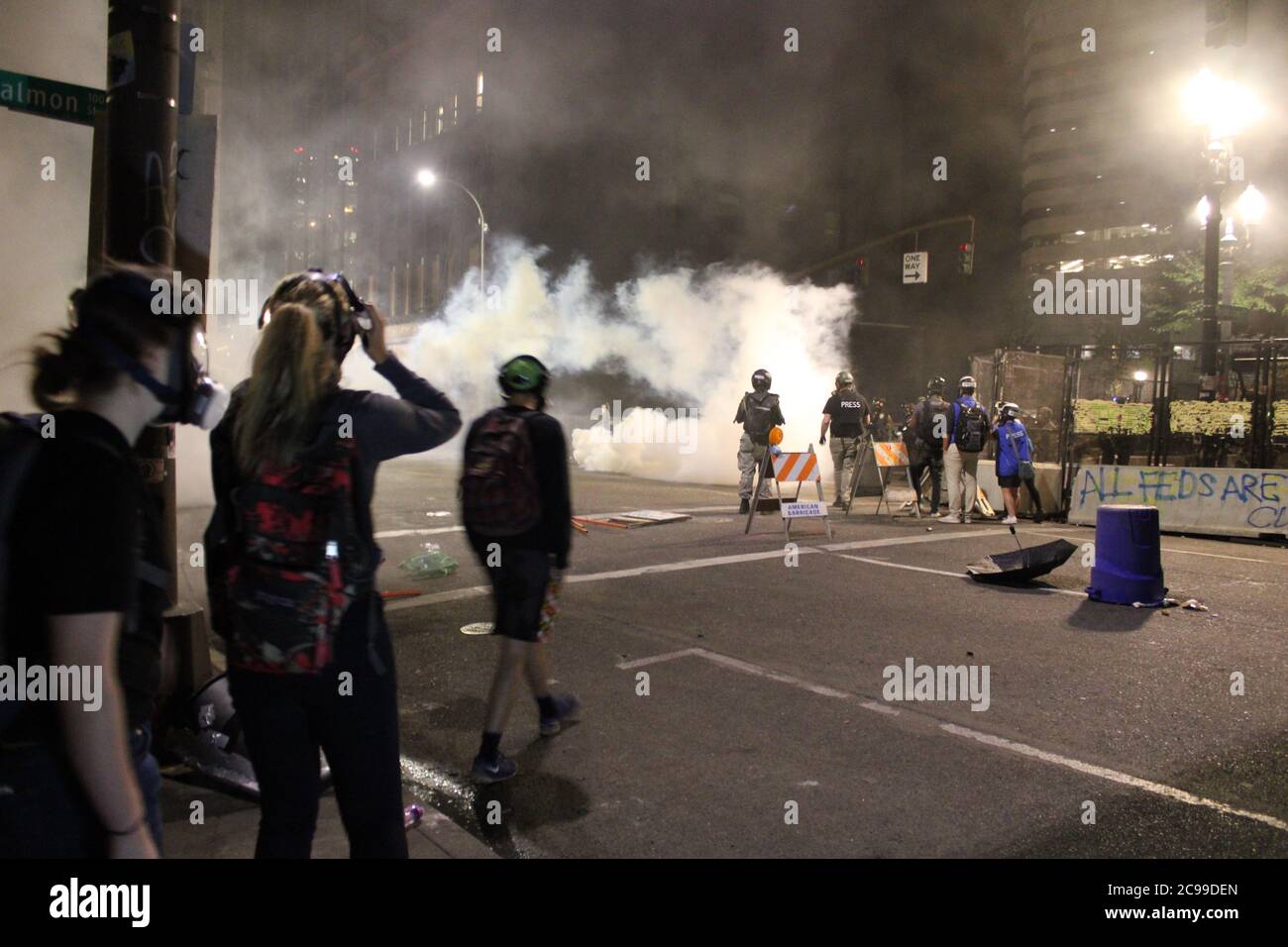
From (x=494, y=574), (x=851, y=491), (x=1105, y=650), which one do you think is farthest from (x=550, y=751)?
(x=851, y=491)

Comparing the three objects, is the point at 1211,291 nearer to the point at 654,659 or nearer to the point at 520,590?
the point at 654,659

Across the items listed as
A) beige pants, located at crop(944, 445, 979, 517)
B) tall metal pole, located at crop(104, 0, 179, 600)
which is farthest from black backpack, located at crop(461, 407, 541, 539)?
beige pants, located at crop(944, 445, 979, 517)

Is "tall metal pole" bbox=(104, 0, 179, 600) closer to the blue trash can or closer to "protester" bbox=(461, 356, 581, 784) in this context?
"protester" bbox=(461, 356, 581, 784)

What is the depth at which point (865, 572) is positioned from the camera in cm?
749

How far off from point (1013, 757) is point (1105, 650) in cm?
201

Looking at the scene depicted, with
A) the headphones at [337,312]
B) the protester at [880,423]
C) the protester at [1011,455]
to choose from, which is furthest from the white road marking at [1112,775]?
the protester at [880,423]

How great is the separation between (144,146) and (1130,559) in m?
6.55

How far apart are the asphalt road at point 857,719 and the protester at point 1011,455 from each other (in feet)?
9.46

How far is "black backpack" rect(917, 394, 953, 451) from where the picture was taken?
36.8 ft

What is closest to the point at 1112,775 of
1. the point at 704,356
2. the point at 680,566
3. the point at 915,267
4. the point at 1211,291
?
the point at 680,566

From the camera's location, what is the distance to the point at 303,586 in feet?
6.18

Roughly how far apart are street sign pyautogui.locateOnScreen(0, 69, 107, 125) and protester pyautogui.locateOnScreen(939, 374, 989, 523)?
31.6 ft
